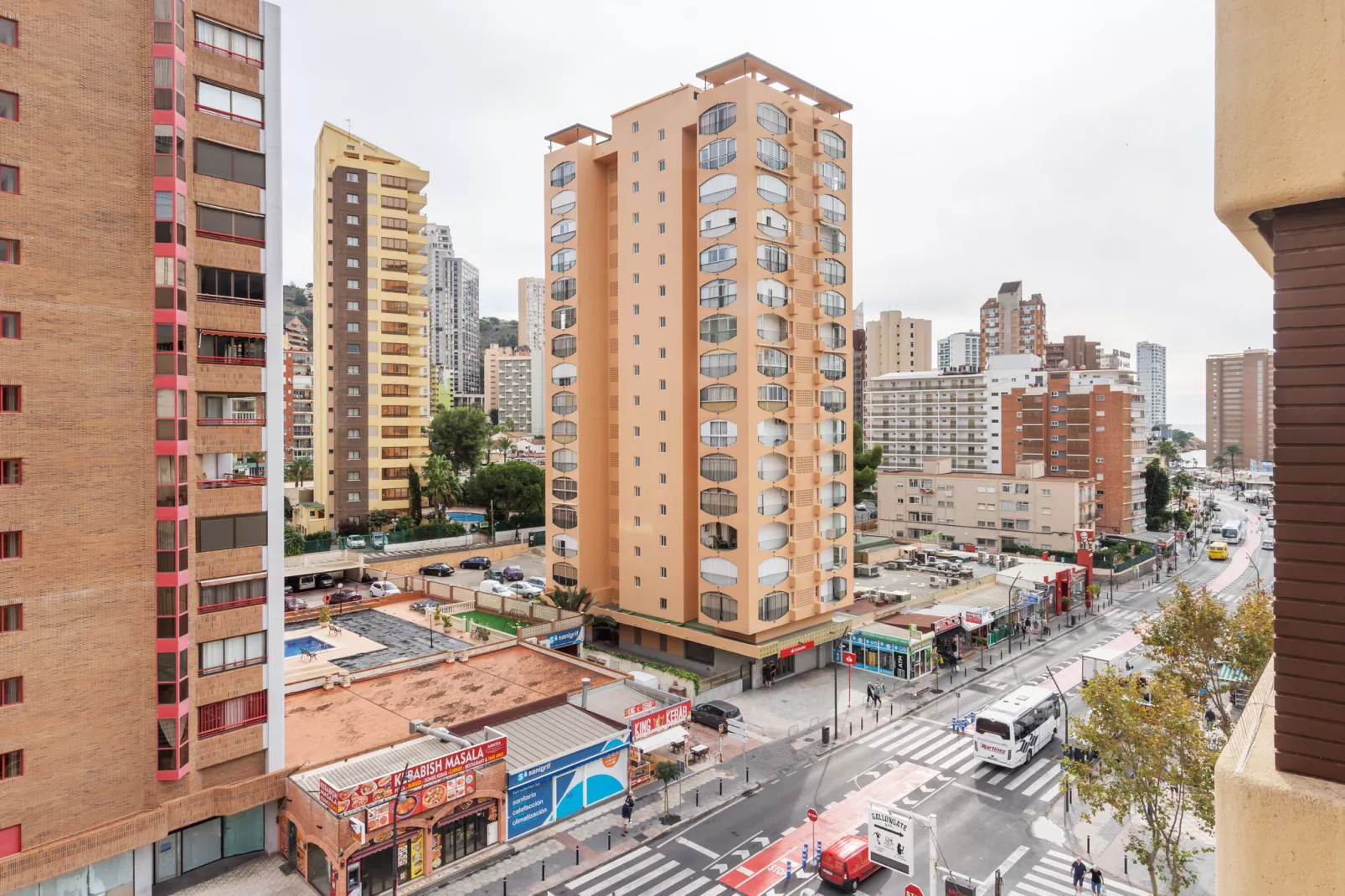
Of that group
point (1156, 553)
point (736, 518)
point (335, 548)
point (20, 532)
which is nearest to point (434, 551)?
point (335, 548)

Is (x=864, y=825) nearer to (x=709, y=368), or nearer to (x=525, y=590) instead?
(x=709, y=368)

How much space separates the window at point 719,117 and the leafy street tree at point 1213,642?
126 ft

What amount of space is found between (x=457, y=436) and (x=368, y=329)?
24.7 m

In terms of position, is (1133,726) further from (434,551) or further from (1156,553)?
(1156,553)

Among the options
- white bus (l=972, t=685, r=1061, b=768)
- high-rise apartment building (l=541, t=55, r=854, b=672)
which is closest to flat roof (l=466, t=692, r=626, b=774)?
high-rise apartment building (l=541, t=55, r=854, b=672)

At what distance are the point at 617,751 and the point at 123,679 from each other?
20.6 m

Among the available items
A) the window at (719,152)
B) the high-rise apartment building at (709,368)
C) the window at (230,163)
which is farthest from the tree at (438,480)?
the window at (230,163)

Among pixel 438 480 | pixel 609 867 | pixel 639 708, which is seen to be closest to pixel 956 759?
pixel 639 708

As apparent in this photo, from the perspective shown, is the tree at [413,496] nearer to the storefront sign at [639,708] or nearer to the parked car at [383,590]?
the parked car at [383,590]

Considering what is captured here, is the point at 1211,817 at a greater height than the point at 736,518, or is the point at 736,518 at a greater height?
the point at 736,518

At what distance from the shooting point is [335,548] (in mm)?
85812

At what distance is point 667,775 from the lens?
3691 centimetres

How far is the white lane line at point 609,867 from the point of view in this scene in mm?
30016

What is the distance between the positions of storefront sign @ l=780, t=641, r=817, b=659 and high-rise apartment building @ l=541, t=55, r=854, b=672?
19cm
